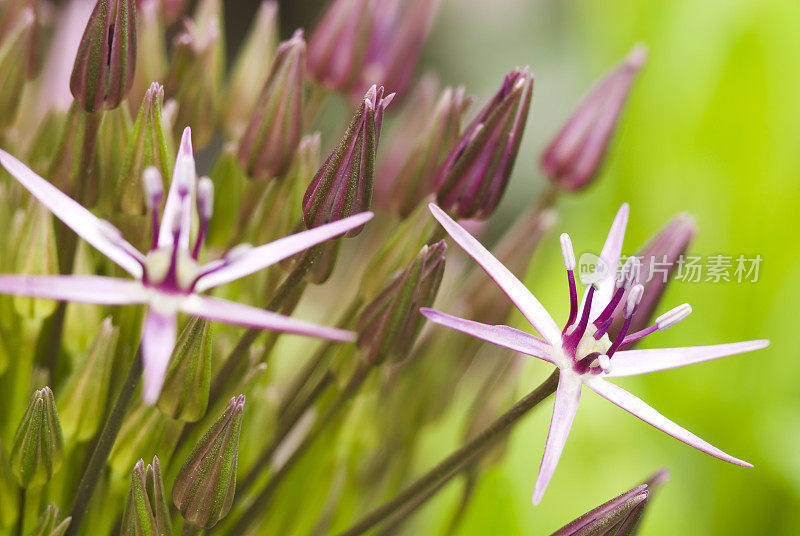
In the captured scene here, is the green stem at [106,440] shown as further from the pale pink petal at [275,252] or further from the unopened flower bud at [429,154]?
the unopened flower bud at [429,154]

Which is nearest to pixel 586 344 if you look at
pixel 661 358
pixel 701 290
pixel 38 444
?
pixel 661 358

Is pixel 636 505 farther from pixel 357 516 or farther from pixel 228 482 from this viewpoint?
pixel 357 516

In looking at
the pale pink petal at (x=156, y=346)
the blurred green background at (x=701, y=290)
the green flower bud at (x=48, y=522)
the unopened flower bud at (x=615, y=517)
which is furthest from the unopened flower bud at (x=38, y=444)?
the blurred green background at (x=701, y=290)

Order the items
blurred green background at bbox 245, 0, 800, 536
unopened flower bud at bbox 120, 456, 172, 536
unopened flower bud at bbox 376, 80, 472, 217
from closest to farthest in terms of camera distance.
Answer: unopened flower bud at bbox 120, 456, 172, 536, unopened flower bud at bbox 376, 80, 472, 217, blurred green background at bbox 245, 0, 800, 536

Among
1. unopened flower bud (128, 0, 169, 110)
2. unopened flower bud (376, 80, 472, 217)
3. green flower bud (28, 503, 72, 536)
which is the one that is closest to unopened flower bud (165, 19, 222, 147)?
unopened flower bud (128, 0, 169, 110)

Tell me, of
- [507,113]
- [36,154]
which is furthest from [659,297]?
[36,154]

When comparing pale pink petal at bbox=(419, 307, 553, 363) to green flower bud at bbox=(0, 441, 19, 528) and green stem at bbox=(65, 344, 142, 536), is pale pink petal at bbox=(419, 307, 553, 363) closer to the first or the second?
green stem at bbox=(65, 344, 142, 536)
